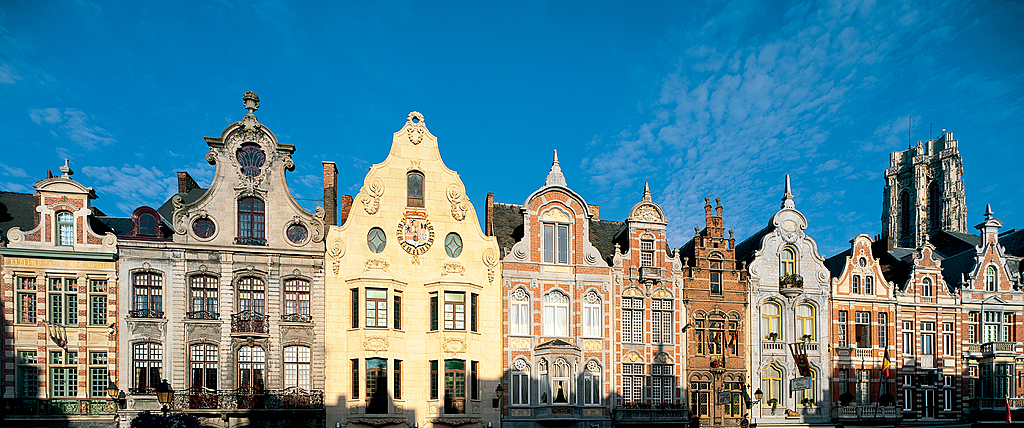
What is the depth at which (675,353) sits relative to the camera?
37.6 meters

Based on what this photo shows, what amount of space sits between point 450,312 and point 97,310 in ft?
50.8

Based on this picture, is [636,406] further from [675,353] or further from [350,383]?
[350,383]

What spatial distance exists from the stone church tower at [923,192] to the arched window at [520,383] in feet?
194

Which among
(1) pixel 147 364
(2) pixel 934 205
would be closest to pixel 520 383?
(1) pixel 147 364

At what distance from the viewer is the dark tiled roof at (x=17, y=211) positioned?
32125 mm

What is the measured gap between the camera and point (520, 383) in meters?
35.6

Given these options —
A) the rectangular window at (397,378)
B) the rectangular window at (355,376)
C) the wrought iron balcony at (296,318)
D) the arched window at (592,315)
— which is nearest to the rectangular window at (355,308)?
the rectangular window at (355,376)

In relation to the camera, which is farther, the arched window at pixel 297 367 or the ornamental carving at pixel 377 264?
the ornamental carving at pixel 377 264

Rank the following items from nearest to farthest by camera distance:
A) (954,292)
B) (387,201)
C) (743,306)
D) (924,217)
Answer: (387,201)
(743,306)
(954,292)
(924,217)

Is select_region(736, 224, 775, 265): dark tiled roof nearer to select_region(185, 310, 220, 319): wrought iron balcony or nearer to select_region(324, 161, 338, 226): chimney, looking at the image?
select_region(324, 161, 338, 226): chimney

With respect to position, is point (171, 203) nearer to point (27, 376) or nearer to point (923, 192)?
point (27, 376)

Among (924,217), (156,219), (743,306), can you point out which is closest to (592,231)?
(743,306)

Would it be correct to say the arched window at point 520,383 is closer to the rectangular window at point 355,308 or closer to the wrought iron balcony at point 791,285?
the rectangular window at point 355,308

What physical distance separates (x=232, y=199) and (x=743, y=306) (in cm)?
2606
